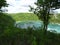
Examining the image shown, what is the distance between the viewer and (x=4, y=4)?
29.3 ft

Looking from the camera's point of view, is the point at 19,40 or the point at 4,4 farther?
the point at 4,4

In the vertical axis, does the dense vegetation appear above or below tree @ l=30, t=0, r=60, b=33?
below

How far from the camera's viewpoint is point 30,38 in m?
8.18

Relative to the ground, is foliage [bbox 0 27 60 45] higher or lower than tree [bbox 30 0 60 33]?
lower

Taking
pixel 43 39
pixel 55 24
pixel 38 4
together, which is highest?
pixel 38 4

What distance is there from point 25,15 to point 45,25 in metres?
9.66

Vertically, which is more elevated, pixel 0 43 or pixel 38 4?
pixel 38 4

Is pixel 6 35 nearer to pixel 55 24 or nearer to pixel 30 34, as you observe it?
pixel 30 34

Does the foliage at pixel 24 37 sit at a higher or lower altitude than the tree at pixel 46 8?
lower

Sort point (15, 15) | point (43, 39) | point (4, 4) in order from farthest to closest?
point (15, 15), point (4, 4), point (43, 39)

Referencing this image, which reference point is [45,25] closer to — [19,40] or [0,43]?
[19,40]

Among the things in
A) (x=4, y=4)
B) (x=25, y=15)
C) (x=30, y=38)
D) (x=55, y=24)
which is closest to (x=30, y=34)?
(x=30, y=38)

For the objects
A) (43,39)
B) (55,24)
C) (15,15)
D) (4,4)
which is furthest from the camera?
(15,15)

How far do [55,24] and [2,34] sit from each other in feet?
29.2
